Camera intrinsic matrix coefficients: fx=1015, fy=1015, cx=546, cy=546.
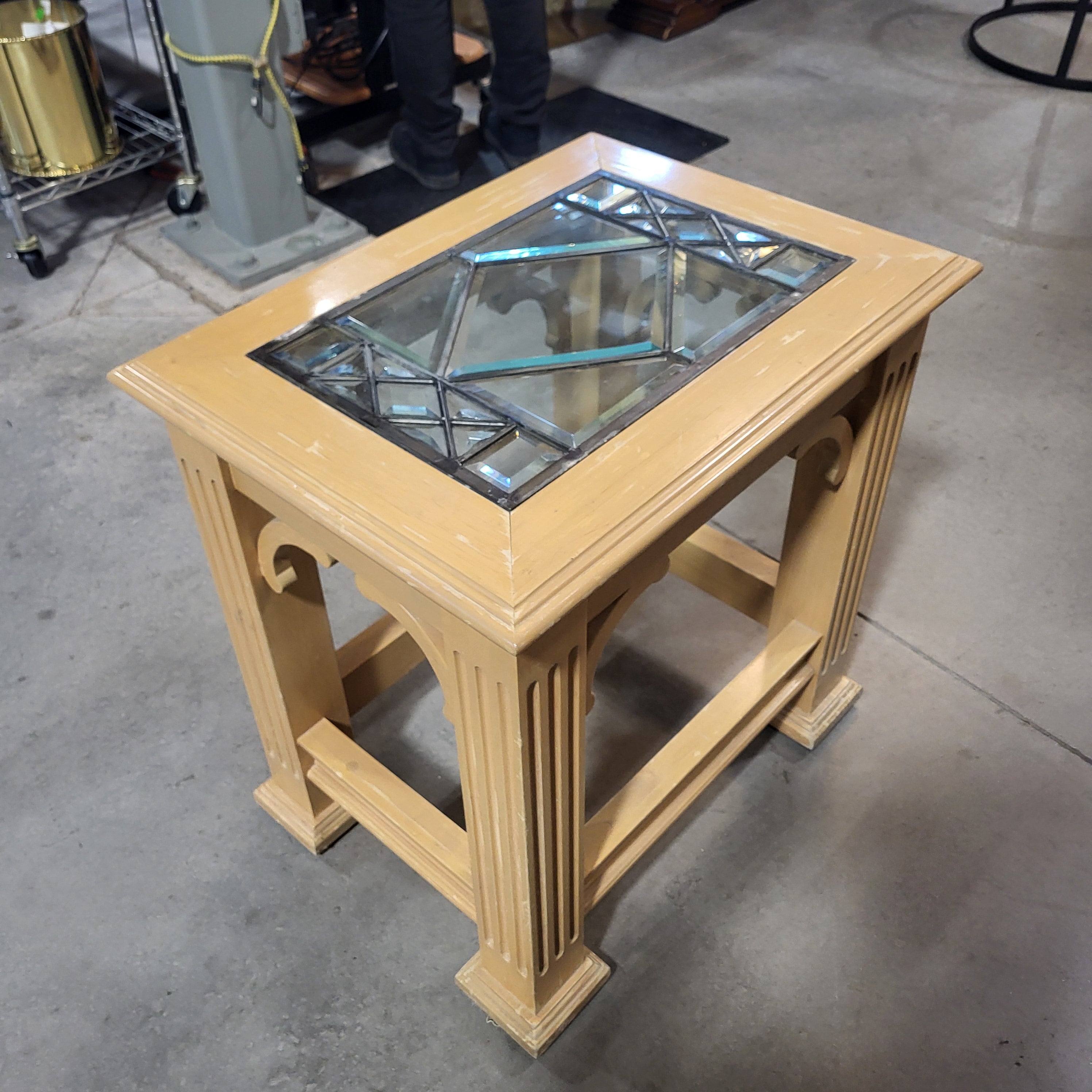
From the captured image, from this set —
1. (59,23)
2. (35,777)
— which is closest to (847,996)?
(35,777)

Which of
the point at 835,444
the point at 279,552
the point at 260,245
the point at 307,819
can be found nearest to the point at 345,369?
the point at 279,552

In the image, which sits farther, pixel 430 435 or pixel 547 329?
pixel 547 329

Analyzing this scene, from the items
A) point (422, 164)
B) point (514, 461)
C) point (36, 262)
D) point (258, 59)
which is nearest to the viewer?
point (514, 461)

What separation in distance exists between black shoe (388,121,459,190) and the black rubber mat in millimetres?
Result: 22

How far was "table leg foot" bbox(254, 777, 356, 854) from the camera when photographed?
144cm

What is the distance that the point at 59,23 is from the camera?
8.26 feet

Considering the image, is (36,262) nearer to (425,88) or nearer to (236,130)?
(236,130)

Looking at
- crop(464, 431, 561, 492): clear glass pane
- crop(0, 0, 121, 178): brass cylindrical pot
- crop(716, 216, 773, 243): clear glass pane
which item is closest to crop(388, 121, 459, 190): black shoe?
crop(0, 0, 121, 178): brass cylindrical pot

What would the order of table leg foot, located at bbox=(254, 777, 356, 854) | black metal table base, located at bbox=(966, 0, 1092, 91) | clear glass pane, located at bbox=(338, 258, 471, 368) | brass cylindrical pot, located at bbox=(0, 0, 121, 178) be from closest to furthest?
clear glass pane, located at bbox=(338, 258, 471, 368), table leg foot, located at bbox=(254, 777, 356, 854), brass cylindrical pot, located at bbox=(0, 0, 121, 178), black metal table base, located at bbox=(966, 0, 1092, 91)

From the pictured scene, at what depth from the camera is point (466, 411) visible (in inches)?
38.3

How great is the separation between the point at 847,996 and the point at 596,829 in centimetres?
→ 40

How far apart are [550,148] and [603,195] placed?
1.96 metres

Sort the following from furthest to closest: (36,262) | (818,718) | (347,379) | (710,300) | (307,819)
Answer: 1. (36,262)
2. (818,718)
3. (307,819)
4. (710,300)
5. (347,379)

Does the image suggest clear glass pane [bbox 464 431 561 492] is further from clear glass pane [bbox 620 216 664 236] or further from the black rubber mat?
the black rubber mat
